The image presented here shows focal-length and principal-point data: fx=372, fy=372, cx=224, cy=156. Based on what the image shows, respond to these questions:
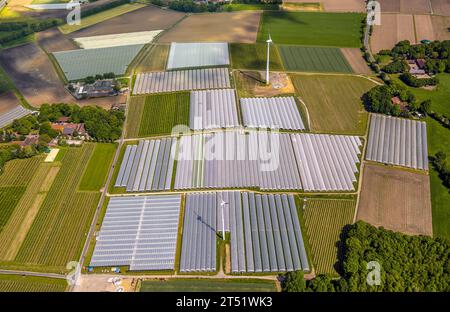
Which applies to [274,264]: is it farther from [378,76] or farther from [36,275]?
[378,76]

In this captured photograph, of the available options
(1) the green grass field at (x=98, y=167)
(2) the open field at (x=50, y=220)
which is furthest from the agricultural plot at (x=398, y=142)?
(2) the open field at (x=50, y=220)

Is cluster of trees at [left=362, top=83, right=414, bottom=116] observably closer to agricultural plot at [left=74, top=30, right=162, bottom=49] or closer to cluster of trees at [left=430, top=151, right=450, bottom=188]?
cluster of trees at [left=430, top=151, right=450, bottom=188]

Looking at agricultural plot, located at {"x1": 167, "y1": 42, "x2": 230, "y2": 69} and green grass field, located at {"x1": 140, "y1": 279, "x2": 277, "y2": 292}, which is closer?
green grass field, located at {"x1": 140, "y1": 279, "x2": 277, "y2": 292}

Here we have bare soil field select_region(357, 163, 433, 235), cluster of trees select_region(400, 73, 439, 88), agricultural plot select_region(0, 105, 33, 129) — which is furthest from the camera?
cluster of trees select_region(400, 73, 439, 88)

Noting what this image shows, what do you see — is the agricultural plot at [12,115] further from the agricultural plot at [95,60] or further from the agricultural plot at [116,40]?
the agricultural plot at [116,40]

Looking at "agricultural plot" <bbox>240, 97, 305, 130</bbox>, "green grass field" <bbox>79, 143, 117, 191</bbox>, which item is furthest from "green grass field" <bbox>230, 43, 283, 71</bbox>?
"green grass field" <bbox>79, 143, 117, 191</bbox>
